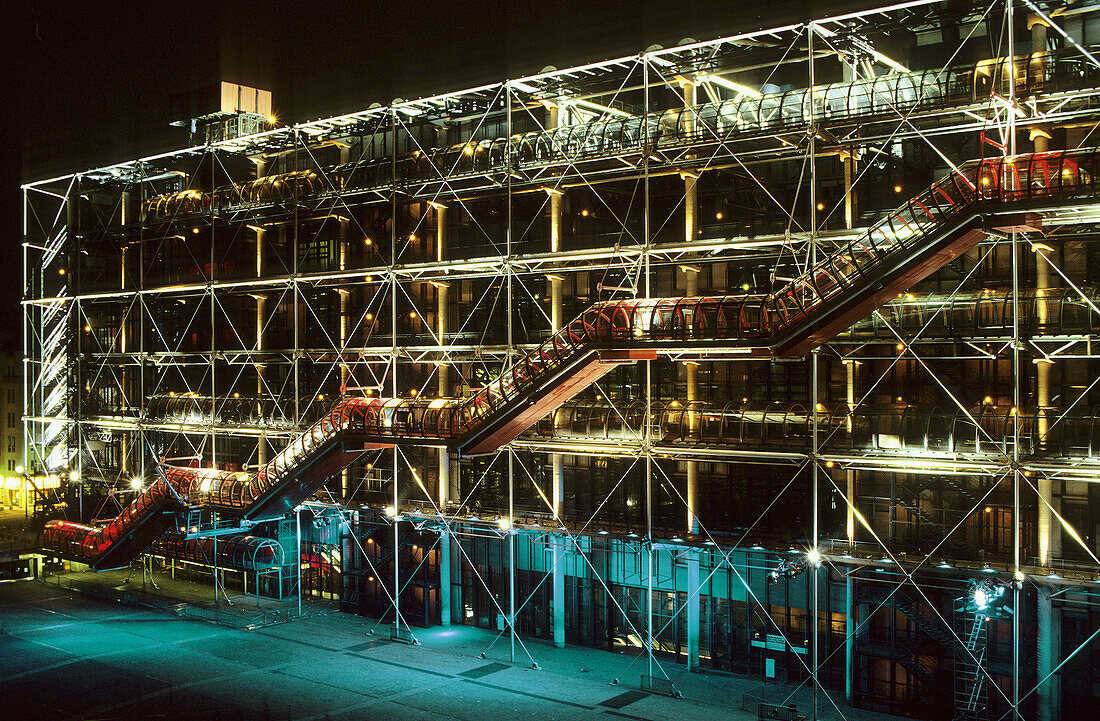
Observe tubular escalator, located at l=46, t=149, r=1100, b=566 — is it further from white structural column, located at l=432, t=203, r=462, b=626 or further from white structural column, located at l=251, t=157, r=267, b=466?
white structural column, located at l=251, t=157, r=267, b=466

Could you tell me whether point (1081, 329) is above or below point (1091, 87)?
below

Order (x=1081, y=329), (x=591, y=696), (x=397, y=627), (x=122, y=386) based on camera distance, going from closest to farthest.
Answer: (x=1081, y=329), (x=591, y=696), (x=397, y=627), (x=122, y=386)

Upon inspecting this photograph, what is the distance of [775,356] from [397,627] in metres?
12.7

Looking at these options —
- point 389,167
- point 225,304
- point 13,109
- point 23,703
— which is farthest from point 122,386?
point 23,703

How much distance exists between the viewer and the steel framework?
1950 cm

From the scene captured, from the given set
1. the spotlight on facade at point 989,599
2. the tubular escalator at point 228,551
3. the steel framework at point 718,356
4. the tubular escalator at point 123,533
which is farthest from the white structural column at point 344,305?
the spotlight on facade at point 989,599

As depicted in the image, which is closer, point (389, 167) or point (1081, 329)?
point (1081, 329)

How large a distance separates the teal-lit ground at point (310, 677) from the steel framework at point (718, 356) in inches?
37.9

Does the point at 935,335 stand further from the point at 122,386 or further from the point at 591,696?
the point at 122,386

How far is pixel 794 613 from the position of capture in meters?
22.3

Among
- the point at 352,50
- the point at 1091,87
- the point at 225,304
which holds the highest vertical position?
the point at 352,50

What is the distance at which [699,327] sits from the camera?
20141 millimetres

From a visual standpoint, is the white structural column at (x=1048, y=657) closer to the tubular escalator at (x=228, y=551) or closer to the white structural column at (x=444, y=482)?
the white structural column at (x=444, y=482)

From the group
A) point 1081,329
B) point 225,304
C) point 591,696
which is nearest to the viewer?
point 1081,329
